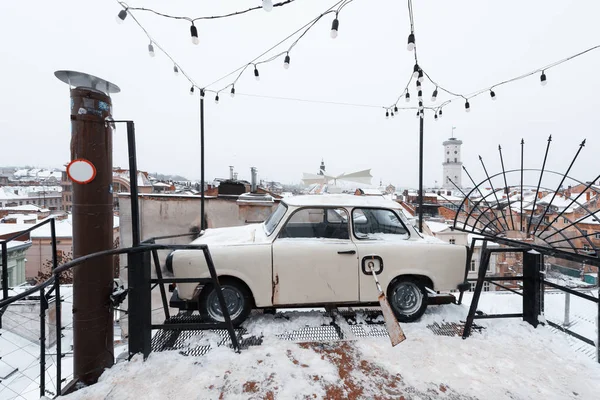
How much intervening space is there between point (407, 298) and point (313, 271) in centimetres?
142

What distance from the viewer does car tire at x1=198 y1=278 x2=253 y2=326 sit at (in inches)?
136

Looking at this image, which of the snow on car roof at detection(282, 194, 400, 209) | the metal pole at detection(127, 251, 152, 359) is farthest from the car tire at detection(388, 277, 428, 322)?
the metal pole at detection(127, 251, 152, 359)

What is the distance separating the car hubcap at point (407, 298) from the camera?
3.79 m

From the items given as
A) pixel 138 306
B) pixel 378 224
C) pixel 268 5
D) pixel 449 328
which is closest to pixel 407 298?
pixel 449 328

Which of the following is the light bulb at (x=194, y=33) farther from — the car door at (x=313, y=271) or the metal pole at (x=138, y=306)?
the metal pole at (x=138, y=306)

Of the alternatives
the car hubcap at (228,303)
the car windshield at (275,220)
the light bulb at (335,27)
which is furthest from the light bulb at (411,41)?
the car hubcap at (228,303)

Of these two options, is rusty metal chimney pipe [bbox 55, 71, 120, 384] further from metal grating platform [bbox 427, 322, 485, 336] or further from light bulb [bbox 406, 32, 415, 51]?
light bulb [bbox 406, 32, 415, 51]

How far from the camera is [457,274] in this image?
3793 mm

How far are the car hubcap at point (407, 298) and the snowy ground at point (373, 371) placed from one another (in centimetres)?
45

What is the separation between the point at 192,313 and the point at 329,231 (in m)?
2.33

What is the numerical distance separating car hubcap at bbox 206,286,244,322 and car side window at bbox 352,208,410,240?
182 cm

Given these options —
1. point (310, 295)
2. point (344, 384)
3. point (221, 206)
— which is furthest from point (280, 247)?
point (221, 206)

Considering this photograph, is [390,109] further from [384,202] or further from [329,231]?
[329,231]

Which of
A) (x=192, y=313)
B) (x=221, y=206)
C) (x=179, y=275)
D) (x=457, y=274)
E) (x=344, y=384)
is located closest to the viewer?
(x=344, y=384)
